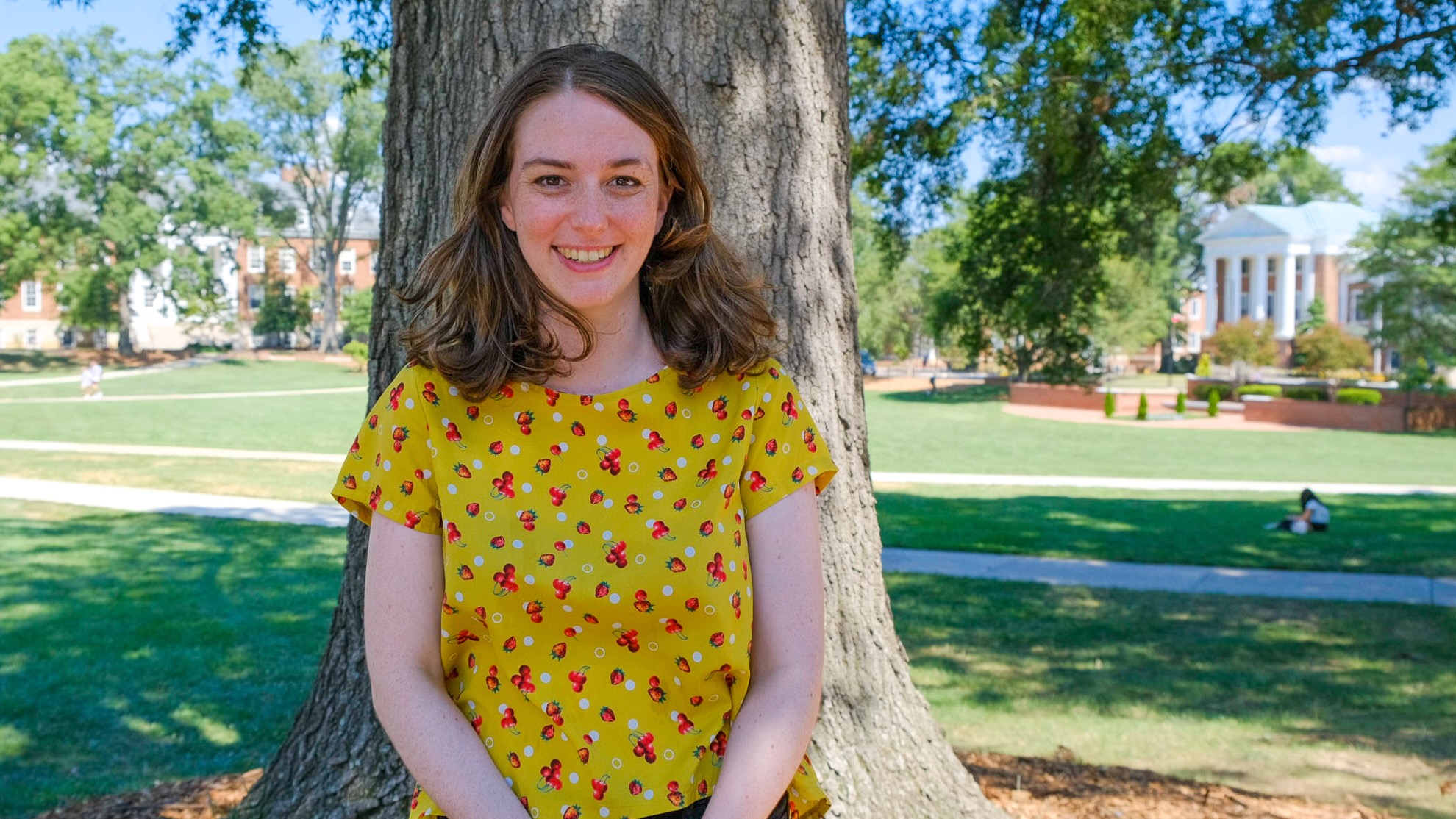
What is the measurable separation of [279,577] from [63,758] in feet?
14.5

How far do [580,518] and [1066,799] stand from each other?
3077 mm

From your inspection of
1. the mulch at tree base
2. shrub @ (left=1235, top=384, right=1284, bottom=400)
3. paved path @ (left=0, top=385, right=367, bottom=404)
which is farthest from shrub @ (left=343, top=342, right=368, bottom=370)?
the mulch at tree base

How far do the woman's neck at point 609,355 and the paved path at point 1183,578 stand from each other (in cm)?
851

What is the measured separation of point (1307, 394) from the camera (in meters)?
36.6

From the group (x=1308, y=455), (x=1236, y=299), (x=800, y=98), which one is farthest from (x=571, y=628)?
(x=1236, y=299)

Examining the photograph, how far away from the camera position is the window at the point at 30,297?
7106cm

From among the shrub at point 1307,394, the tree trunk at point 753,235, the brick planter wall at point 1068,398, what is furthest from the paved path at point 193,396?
the tree trunk at point 753,235

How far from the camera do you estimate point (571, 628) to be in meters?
1.77

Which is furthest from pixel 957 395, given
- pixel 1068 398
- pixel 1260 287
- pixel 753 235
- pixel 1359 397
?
pixel 1260 287

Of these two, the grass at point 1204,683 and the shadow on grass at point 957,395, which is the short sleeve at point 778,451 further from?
the shadow on grass at point 957,395

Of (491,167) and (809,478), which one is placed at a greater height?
(491,167)

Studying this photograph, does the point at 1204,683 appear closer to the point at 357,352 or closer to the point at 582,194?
the point at 582,194

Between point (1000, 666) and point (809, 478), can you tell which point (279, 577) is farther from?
point (809, 478)

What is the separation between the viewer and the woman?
177cm
